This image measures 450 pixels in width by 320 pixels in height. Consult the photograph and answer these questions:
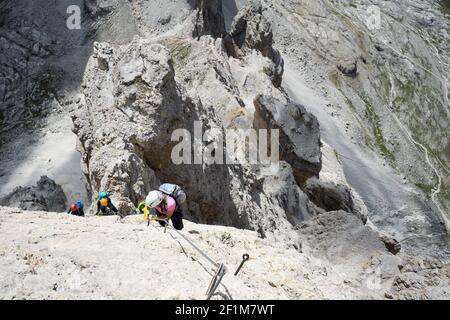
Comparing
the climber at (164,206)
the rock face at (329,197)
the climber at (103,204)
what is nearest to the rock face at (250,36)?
the rock face at (329,197)

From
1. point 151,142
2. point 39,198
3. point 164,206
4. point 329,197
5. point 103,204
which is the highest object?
point 164,206

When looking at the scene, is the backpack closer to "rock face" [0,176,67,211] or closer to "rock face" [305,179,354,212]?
"rock face" [0,176,67,211]

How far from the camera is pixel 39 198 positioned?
93.4 ft

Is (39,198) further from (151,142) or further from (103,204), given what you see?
(103,204)

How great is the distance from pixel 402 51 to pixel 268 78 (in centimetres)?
6757

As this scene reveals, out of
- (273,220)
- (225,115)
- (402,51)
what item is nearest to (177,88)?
(273,220)

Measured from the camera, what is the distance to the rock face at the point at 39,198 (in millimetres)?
26656

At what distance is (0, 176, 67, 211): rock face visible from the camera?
2666cm

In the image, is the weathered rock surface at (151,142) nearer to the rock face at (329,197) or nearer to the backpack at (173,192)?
the backpack at (173,192)

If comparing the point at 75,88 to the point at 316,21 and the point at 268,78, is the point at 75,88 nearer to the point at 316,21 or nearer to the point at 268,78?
the point at 268,78

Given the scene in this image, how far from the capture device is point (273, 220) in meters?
25.7

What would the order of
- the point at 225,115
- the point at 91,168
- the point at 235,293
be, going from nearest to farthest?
1. the point at 235,293
2. the point at 91,168
3. the point at 225,115

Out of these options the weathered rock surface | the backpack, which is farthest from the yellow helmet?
the backpack

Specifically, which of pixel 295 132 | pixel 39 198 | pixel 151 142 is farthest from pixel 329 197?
pixel 151 142
